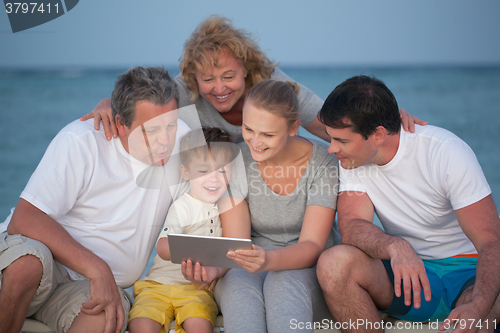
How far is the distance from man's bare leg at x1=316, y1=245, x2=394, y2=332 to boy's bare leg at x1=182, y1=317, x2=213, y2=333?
1.77 feet

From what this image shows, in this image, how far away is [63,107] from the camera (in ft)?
39.5

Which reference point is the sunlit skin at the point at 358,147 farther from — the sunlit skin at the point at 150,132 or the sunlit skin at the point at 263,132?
the sunlit skin at the point at 150,132

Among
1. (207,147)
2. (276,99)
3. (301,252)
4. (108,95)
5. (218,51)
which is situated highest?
(218,51)

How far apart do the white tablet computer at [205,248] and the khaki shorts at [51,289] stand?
37 centimetres

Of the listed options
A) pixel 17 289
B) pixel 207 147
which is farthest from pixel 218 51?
pixel 17 289

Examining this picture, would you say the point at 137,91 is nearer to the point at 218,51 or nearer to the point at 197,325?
the point at 218,51

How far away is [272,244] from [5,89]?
15488 mm

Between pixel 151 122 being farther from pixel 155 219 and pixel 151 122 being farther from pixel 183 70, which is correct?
pixel 183 70

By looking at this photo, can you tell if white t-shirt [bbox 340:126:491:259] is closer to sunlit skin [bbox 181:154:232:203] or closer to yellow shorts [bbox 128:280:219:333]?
sunlit skin [bbox 181:154:232:203]

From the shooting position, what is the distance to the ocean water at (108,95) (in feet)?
23.7

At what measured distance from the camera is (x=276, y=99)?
2.18m

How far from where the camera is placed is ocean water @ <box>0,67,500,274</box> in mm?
7211

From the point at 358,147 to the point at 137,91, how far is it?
3.59 feet

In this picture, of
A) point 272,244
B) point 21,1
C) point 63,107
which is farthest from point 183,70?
point 63,107
